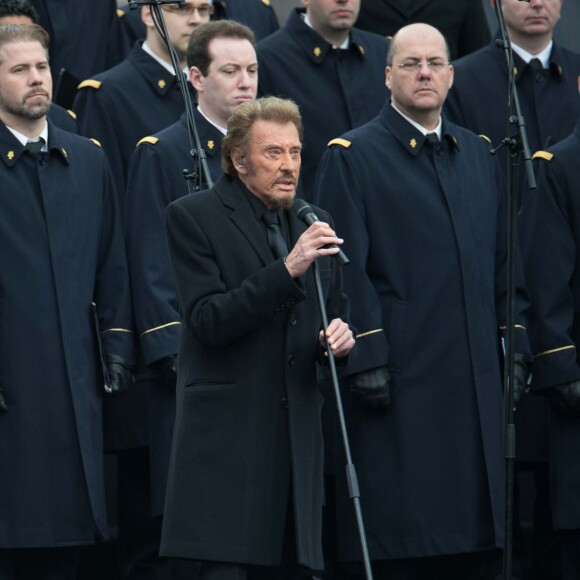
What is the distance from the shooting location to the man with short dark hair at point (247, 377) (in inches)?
197

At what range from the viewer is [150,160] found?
658 cm

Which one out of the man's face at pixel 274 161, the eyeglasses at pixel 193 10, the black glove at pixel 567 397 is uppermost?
the eyeglasses at pixel 193 10

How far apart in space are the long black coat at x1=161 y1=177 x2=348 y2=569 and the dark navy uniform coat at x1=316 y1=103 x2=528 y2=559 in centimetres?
116

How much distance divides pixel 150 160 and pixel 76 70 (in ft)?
5.24

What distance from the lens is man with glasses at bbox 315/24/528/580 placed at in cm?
629

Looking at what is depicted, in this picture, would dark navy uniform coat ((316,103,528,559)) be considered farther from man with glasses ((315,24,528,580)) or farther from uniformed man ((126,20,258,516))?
uniformed man ((126,20,258,516))

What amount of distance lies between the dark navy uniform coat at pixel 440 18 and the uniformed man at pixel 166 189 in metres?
1.65

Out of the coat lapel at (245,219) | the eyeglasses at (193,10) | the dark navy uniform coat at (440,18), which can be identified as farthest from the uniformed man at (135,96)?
the coat lapel at (245,219)

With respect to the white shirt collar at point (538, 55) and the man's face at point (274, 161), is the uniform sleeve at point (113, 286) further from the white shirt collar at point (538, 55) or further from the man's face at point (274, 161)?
the white shirt collar at point (538, 55)

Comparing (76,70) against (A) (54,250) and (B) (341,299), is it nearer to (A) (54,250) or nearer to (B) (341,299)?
(A) (54,250)

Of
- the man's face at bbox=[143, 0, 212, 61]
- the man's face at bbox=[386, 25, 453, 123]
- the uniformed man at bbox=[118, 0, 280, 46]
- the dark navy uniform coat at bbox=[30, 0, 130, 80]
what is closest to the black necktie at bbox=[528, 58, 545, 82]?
the man's face at bbox=[386, 25, 453, 123]

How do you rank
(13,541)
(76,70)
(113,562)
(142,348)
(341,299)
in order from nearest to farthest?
1. (341,299)
2. (13,541)
3. (142,348)
4. (113,562)
5. (76,70)

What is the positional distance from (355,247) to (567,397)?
1082 mm

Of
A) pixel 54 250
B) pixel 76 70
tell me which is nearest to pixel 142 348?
pixel 54 250
